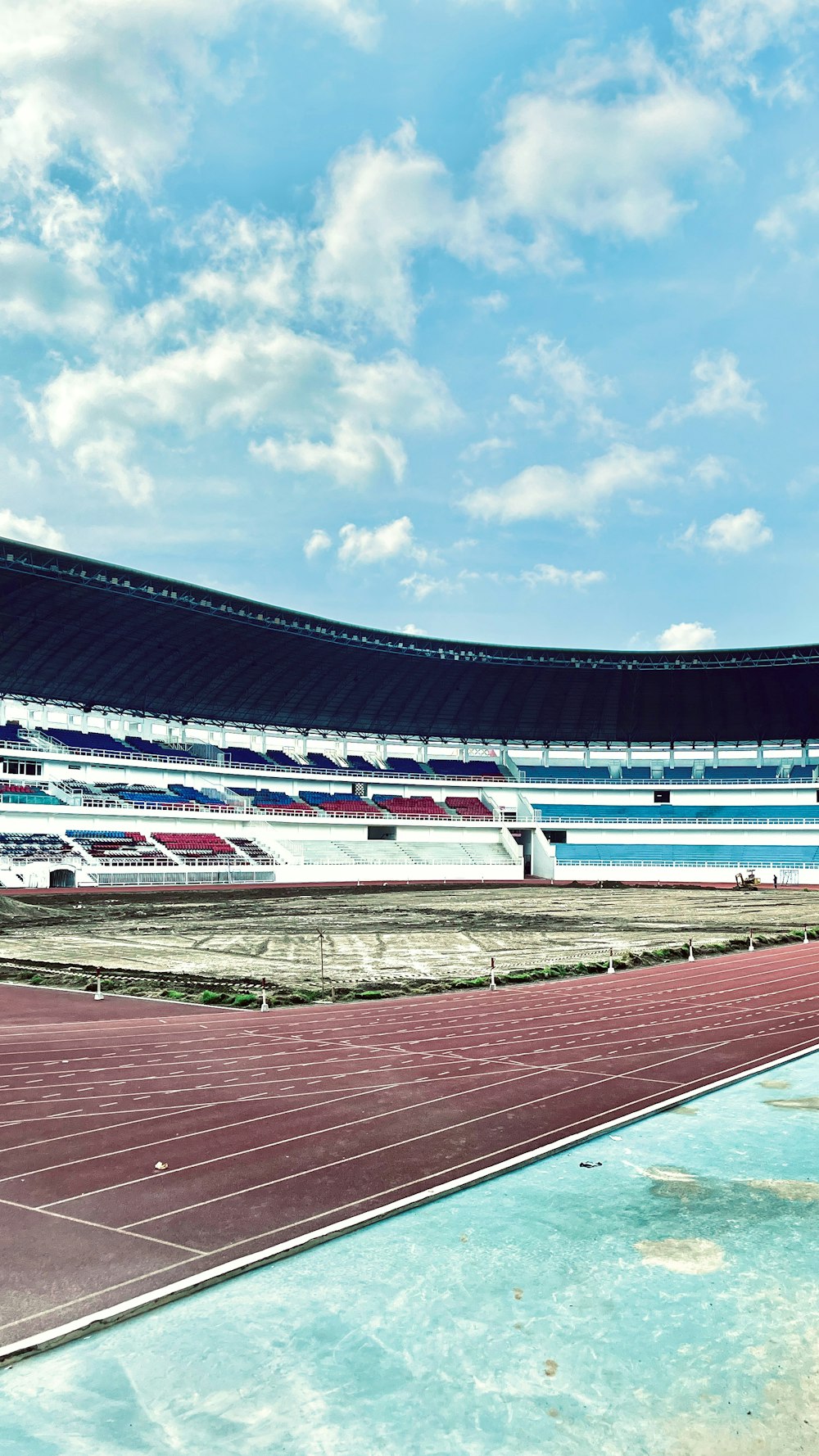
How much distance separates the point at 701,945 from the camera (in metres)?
28.9

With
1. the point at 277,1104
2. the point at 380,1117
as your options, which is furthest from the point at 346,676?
the point at 380,1117

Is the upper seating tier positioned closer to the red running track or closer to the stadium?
the stadium

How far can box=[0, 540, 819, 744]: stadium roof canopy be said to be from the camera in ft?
224

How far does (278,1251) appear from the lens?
7238mm

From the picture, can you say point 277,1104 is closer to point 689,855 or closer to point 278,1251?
point 278,1251

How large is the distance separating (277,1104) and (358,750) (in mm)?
80064

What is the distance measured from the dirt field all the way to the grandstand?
12.7 m

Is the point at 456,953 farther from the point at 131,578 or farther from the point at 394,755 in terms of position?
the point at 394,755

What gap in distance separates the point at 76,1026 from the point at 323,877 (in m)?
51.5

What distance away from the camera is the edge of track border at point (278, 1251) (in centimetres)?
600

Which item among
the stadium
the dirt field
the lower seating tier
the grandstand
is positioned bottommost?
the stadium

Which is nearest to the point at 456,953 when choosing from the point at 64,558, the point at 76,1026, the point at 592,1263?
the point at 76,1026

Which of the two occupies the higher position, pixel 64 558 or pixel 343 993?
pixel 64 558

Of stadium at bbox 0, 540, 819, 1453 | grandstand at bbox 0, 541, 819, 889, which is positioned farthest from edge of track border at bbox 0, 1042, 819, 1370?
grandstand at bbox 0, 541, 819, 889
